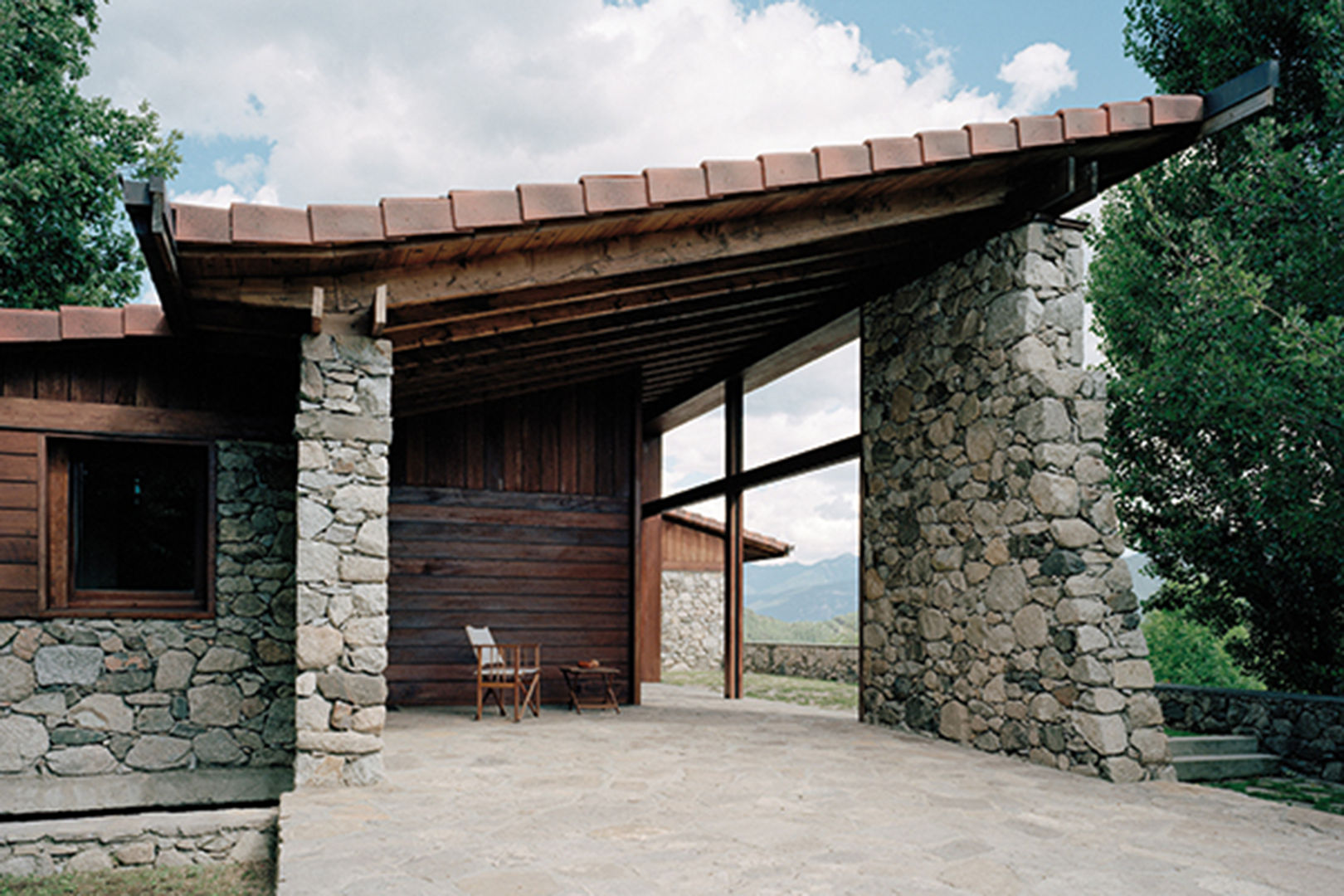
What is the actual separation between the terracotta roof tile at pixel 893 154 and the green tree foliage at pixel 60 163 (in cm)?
965

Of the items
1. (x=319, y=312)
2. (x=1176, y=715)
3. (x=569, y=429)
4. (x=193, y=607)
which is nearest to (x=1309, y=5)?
(x=1176, y=715)

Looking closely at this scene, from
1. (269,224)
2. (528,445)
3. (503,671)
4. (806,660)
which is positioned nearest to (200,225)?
(269,224)

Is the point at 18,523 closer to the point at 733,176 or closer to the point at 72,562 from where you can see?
the point at 72,562

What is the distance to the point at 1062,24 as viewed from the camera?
1257cm

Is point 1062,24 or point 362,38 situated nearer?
point 1062,24

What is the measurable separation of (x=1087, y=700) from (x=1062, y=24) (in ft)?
35.1

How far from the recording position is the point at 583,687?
8867 millimetres

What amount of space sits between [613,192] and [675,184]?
34 centimetres

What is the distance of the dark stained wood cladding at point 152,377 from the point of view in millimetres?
5750

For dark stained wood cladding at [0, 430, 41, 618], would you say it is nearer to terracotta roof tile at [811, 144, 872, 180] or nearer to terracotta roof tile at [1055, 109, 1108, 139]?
terracotta roof tile at [811, 144, 872, 180]

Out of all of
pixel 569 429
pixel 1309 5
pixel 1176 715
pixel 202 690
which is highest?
pixel 1309 5

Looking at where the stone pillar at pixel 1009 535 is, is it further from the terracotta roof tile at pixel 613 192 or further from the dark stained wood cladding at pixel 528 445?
the dark stained wood cladding at pixel 528 445

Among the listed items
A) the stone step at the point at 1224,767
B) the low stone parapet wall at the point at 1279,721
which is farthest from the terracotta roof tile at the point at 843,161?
the low stone parapet wall at the point at 1279,721

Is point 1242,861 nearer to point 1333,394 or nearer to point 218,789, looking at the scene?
point 1333,394
